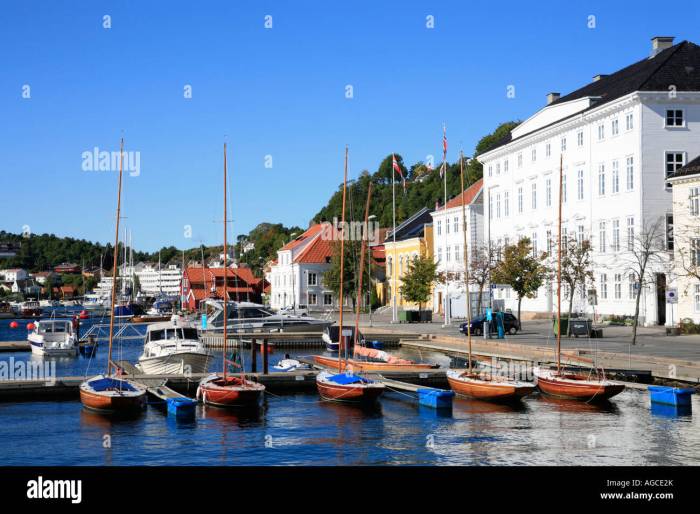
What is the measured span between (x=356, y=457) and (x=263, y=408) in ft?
33.4

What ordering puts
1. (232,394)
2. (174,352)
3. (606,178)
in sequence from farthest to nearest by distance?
(606,178) → (174,352) → (232,394)

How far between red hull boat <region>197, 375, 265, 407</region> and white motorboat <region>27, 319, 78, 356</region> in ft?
105

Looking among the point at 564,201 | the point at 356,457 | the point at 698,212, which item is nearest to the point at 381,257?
the point at 564,201

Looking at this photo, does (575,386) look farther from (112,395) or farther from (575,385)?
(112,395)

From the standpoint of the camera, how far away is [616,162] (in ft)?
210

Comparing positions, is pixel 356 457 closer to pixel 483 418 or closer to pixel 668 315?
pixel 483 418

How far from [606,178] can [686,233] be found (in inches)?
441

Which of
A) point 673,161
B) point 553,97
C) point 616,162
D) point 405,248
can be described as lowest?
point 405,248

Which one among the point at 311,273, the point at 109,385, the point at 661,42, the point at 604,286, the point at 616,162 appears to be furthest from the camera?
the point at 311,273

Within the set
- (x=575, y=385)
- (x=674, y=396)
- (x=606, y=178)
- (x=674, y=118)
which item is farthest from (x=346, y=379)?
(x=674, y=118)

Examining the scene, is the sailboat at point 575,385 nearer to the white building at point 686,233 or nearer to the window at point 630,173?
the white building at point 686,233

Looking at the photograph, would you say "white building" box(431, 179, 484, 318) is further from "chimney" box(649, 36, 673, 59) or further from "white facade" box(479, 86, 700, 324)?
"chimney" box(649, 36, 673, 59)

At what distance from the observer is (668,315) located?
56906 millimetres

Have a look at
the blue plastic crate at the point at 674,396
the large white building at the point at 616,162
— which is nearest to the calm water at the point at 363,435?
the blue plastic crate at the point at 674,396
